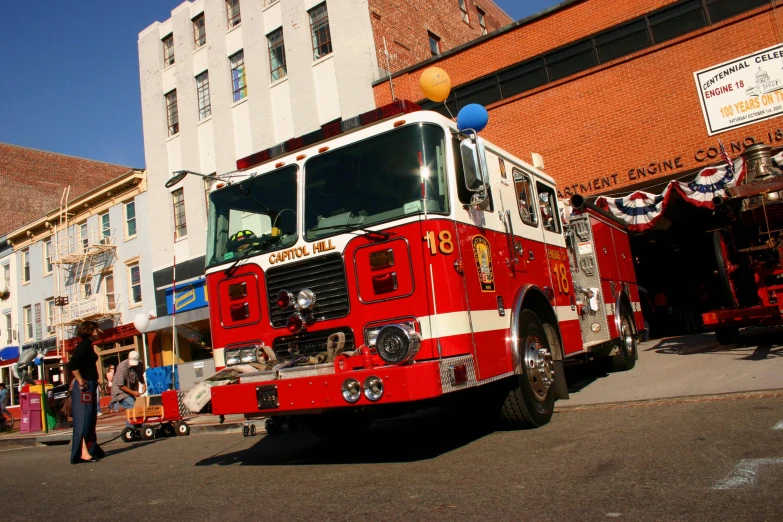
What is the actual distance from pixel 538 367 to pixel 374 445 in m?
1.83

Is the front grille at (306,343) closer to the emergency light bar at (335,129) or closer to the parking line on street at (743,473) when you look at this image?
the emergency light bar at (335,129)

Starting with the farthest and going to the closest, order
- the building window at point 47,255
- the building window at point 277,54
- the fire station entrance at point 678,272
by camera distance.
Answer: the building window at point 47,255, the building window at point 277,54, the fire station entrance at point 678,272

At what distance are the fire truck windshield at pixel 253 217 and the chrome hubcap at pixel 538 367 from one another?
2394mm

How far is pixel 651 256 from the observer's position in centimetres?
1956

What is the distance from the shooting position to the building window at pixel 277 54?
20.6 meters

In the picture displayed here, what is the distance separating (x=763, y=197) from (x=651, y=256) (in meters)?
11.9

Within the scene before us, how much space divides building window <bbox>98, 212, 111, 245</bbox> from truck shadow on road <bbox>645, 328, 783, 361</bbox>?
21.7 meters

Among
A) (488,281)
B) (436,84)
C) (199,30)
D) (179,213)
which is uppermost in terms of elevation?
(199,30)

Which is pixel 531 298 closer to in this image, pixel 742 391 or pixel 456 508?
pixel 742 391

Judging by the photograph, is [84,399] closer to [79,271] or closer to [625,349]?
[625,349]

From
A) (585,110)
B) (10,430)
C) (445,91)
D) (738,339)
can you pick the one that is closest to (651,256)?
(585,110)

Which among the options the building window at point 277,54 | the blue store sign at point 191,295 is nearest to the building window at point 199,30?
the building window at point 277,54

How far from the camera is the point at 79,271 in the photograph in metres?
27.3

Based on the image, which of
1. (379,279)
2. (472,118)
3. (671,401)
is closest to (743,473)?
(379,279)
